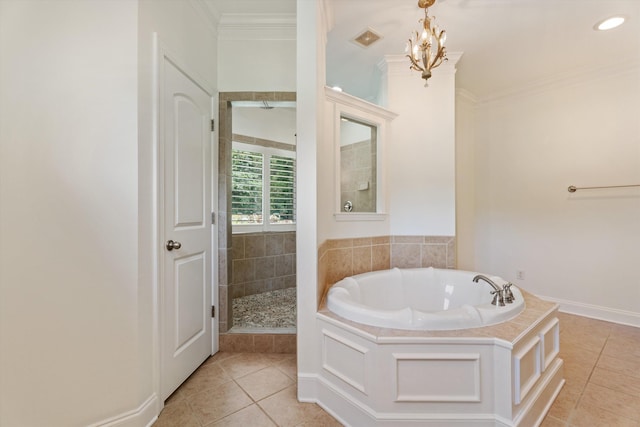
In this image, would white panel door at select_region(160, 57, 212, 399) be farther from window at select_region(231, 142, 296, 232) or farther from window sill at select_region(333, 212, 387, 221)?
window at select_region(231, 142, 296, 232)

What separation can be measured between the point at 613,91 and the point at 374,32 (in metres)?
2.51

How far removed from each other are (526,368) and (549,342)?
0.44 metres

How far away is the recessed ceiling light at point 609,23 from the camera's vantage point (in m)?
2.00

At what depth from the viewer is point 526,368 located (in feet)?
4.25

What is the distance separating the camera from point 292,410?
57.6 inches

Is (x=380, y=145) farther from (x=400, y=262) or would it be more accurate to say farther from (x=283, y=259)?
(x=283, y=259)

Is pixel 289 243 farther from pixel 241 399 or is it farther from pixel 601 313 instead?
pixel 601 313

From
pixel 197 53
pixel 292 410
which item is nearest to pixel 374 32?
pixel 197 53

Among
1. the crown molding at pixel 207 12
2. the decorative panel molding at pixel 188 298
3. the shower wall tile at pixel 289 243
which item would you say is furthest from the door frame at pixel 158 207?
the shower wall tile at pixel 289 243

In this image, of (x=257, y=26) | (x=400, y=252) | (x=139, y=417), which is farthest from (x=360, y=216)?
(x=139, y=417)

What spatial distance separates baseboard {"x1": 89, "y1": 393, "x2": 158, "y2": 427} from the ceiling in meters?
2.61

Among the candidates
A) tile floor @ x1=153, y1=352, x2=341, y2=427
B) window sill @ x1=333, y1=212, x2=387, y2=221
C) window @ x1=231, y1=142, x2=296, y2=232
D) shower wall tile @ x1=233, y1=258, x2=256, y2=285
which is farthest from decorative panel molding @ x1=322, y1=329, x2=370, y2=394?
window @ x1=231, y1=142, x2=296, y2=232

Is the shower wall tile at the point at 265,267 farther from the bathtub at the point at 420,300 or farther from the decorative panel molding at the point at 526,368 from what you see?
the decorative panel molding at the point at 526,368

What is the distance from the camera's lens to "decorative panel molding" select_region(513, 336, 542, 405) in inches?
46.9
